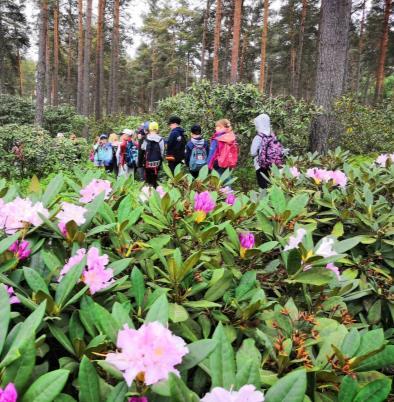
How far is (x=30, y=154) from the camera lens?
7863mm

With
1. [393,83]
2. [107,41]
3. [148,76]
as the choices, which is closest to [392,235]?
[393,83]

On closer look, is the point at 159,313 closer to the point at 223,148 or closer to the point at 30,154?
the point at 223,148

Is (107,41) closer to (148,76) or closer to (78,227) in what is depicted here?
(148,76)

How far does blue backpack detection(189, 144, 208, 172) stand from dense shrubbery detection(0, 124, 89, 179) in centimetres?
266

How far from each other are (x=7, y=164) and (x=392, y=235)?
23.5 feet

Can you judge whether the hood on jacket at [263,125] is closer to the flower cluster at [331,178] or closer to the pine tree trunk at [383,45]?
the flower cluster at [331,178]

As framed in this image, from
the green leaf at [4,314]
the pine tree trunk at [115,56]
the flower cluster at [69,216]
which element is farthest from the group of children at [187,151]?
the pine tree trunk at [115,56]

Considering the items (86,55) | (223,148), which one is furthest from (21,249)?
(86,55)

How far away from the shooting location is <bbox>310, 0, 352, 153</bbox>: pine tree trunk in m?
7.78

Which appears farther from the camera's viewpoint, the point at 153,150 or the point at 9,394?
the point at 153,150

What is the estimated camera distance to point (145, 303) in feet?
4.48

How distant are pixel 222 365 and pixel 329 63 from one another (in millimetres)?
8076

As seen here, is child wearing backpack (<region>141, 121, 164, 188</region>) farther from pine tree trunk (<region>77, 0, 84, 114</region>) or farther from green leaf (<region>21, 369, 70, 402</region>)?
pine tree trunk (<region>77, 0, 84, 114</region>)

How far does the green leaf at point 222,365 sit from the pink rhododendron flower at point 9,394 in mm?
415
